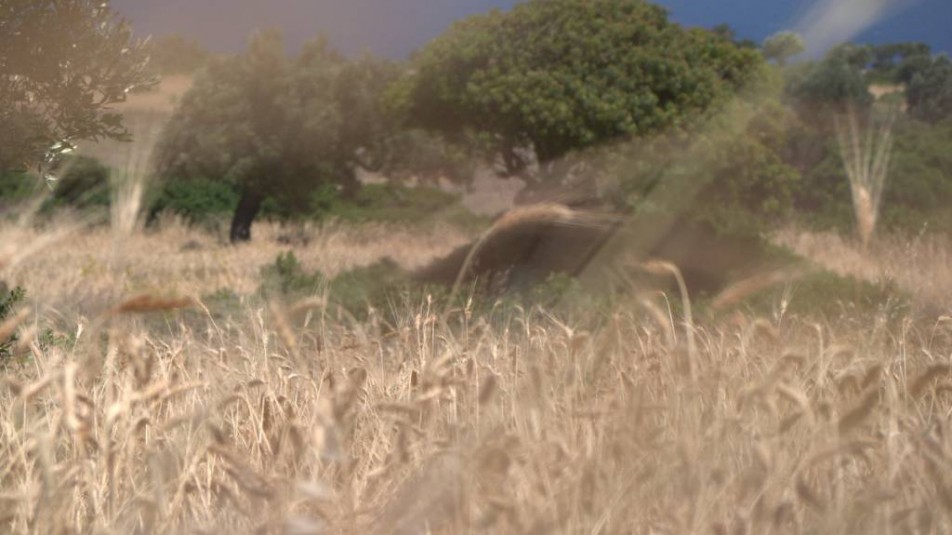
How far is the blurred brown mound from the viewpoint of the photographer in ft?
31.4

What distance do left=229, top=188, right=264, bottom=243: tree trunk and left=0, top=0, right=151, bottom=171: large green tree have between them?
14131mm

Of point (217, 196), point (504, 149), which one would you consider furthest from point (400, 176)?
point (504, 149)

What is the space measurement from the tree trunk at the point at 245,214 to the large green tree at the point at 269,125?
2 centimetres

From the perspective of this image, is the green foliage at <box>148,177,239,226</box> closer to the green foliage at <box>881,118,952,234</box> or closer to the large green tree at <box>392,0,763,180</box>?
the large green tree at <box>392,0,763,180</box>

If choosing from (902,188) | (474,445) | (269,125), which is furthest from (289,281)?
(902,188)

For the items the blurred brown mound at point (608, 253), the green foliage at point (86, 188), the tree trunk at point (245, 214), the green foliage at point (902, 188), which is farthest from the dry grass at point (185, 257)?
the green foliage at point (902, 188)

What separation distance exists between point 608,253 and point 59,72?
5.70 metres

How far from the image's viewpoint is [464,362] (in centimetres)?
350

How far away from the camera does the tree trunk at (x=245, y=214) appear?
1959cm

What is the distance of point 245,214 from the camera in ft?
64.9

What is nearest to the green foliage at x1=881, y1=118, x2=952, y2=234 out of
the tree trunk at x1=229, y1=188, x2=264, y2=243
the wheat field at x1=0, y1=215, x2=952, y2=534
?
the tree trunk at x1=229, y1=188, x2=264, y2=243

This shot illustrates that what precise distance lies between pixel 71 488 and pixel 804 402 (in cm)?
156

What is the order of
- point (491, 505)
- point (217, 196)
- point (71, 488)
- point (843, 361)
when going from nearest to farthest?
point (491, 505), point (71, 488), point (843, 361), point (217, 196)

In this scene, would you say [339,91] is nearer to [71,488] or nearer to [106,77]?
[106,77]
